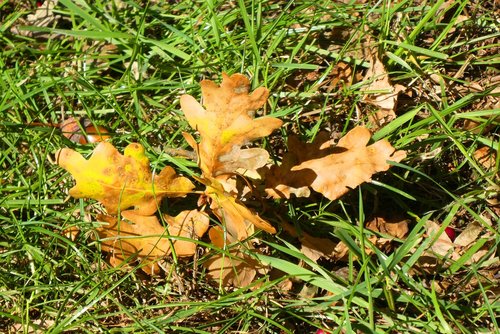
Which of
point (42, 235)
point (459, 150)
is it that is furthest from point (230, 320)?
point (459, 150)

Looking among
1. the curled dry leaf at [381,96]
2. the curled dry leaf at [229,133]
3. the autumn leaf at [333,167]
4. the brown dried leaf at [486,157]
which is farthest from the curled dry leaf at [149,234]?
the brown dried leaf at [486,157]

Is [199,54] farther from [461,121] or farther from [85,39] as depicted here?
[461,121]

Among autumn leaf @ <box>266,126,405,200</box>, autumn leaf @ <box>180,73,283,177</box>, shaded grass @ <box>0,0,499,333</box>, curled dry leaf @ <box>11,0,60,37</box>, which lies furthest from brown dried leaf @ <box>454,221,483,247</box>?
curled dry leaf @ <box>11,0,60,37</box>

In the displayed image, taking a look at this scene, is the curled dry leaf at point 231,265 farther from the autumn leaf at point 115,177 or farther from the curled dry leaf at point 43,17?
the curled dry leaf at point 43,17

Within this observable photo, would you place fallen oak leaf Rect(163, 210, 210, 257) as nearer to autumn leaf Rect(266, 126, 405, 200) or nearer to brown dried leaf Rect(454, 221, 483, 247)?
autumn leaf Rect(266, 126, 405, 200)

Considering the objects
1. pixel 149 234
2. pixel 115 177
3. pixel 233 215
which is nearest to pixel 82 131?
pixel 115 177

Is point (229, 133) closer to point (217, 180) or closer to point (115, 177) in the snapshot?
point (217, 180)
